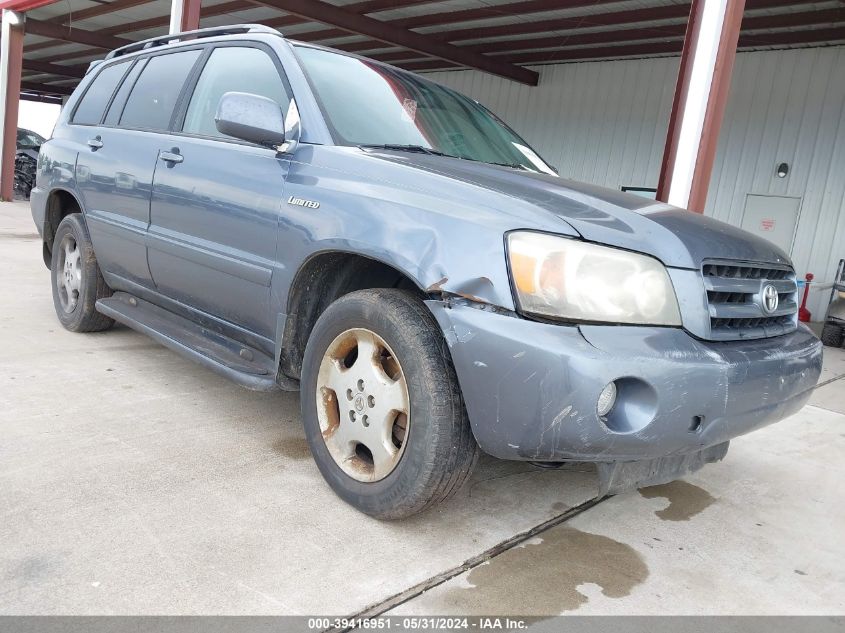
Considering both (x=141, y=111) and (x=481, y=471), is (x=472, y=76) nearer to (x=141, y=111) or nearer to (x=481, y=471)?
(x=141, y=111)

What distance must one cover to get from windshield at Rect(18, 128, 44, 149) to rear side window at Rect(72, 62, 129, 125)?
14.4 m

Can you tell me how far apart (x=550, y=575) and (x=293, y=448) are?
1265 millimetres

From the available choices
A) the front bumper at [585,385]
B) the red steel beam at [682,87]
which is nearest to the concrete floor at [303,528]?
the front bumper at [585,385]

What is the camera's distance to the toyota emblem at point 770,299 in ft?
7.79

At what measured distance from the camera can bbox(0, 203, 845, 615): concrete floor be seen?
191cm

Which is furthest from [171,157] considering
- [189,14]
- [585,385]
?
[189,14]

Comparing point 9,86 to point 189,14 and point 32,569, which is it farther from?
point 32,569

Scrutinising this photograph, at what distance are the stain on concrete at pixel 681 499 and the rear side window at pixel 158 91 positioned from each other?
116 inches

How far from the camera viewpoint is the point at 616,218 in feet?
7.09

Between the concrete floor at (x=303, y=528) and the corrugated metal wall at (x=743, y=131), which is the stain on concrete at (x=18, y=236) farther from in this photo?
the corrugated metal wall at (x=743, y=131)

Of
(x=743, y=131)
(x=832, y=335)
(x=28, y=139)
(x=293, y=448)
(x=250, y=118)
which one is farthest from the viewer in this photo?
(x=28, y=139)

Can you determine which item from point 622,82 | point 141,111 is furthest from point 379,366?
point 622,82

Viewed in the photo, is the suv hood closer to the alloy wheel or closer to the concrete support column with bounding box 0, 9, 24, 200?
the alloy wheel

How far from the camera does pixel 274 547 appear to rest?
211 centimetres
